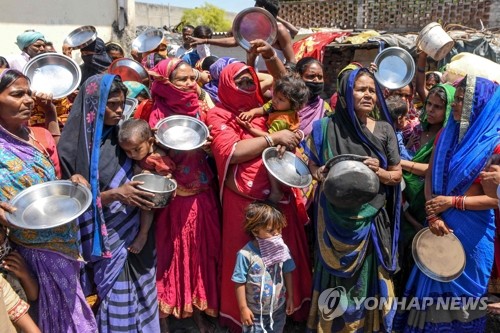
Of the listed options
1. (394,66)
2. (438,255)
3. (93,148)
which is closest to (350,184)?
(438,255)

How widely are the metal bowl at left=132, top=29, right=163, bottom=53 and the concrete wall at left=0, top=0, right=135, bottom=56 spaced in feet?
11.3

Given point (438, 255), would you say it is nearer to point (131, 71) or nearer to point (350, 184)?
point (350, 184)

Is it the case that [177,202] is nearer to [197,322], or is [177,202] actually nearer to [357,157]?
[197,322]

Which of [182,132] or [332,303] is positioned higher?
[182,132]

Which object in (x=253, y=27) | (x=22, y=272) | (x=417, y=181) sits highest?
(x=253, y=27)

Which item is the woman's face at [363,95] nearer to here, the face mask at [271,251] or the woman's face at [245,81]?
the woman's face at [245,81]

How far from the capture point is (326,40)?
9008 millimetres

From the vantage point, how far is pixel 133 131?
2.63m

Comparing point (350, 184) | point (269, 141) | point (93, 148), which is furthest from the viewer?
point (269, 141)

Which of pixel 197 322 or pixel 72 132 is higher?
pixel 72 132

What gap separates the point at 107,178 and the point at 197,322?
1320mm

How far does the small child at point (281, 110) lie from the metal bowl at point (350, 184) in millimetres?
481

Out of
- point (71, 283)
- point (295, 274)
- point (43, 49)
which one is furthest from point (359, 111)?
point (43, 49)

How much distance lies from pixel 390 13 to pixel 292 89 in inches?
421
